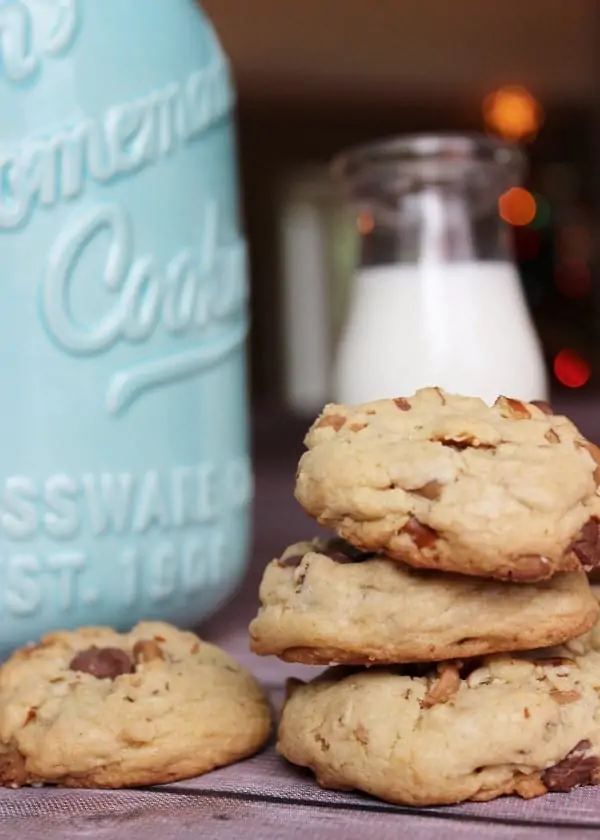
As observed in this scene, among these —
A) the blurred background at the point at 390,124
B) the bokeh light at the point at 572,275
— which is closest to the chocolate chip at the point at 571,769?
the blurred background at the point at 390,124

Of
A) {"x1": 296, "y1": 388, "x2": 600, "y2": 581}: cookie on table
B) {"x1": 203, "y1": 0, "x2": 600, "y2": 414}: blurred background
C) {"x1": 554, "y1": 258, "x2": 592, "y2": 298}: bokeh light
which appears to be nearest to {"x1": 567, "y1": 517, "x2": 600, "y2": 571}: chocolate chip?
{"x1": 296, "y1": 388, "x2": 600, "y2": 581}: cookie on table

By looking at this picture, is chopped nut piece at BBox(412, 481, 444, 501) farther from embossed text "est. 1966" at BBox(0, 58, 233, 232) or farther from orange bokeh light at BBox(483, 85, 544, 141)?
orange bokeh light at BBox(483, 85, 544, 141)

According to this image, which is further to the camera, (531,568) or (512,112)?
(512,112)

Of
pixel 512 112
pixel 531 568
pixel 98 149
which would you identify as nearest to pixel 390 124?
pixel 512 112

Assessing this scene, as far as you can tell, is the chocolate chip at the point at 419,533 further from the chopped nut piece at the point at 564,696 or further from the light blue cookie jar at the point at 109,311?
the light blue cookie jar at the point at 109,311

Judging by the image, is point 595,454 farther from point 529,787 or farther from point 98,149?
point 98,149

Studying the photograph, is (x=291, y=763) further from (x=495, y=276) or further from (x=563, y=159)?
(x=563, y=159)
